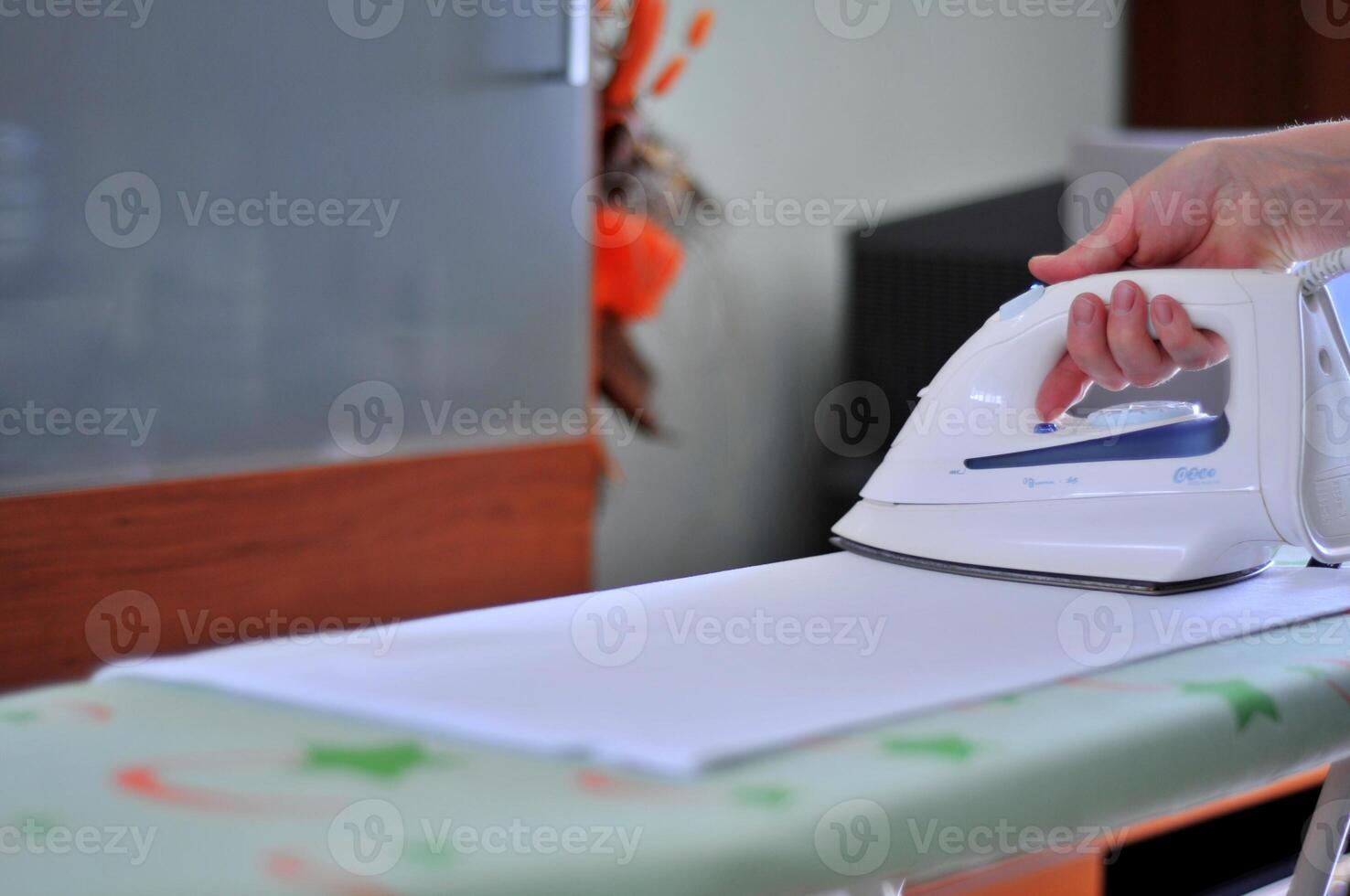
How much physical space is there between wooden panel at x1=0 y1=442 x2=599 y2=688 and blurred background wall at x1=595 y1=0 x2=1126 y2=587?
0.70 metres

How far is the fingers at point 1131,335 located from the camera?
908mm

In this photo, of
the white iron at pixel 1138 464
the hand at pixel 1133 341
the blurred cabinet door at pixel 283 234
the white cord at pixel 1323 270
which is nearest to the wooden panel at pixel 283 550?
the blurred cabinet door at pixel 283 234

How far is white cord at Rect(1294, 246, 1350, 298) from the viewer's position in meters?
0.83

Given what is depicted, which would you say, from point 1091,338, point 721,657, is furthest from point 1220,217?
point 721,657

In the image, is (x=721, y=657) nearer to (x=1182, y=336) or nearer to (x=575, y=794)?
(x=575, y=794)

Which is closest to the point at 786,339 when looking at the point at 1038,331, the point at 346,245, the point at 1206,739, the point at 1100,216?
the point at 1100,216

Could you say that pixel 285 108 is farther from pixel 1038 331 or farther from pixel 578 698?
pixel 578 698

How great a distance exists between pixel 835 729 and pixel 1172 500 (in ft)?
1.42

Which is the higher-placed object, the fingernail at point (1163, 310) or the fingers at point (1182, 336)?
the fingernail at point (1163, 310)

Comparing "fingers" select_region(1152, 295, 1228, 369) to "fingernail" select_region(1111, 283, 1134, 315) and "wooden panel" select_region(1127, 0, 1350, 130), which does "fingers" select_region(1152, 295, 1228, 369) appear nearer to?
"fingernail" select_region(1111, 283, 1134, 315)

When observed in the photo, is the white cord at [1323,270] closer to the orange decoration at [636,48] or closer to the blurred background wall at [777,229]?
the orange decoration at [636,48]

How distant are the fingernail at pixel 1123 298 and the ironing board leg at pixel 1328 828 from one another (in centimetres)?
31

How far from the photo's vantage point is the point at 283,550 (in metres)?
1.43

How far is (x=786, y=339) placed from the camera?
106 inches
